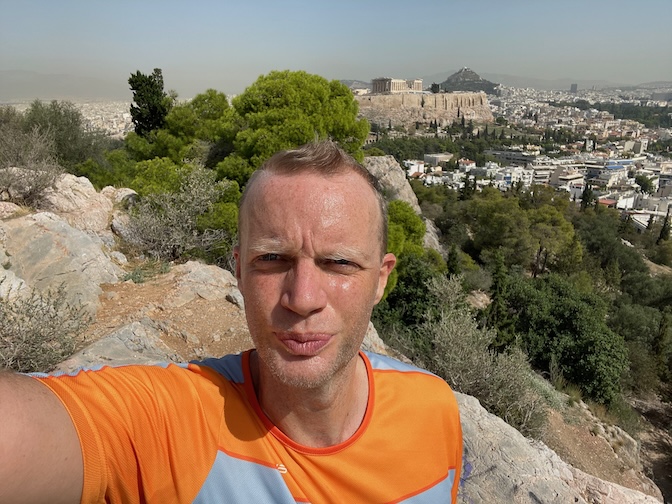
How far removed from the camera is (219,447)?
3.37 feet

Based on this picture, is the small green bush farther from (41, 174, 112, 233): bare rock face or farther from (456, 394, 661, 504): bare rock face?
(41, 174, 112, 233): bare rock face

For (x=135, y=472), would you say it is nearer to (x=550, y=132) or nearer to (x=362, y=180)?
(x=362, y=180)

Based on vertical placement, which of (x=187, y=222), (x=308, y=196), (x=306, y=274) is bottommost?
(x=187, y=222)

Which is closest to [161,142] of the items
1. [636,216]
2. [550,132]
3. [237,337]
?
[237,337]

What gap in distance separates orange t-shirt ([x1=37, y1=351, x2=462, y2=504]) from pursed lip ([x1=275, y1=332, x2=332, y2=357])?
265mm

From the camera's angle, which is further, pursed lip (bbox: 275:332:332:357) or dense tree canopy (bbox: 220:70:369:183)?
dense tree canopy (bbox: 220:70:369:183)

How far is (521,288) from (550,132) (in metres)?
100.0

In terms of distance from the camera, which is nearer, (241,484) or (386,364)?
(241,484)

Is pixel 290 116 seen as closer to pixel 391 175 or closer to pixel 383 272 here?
pixel 383 272

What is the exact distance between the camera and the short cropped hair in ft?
3.37

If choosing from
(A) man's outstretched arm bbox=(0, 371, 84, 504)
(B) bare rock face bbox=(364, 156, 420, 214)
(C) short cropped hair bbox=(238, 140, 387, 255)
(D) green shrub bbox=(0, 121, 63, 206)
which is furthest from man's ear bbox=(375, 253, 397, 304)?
(B) bare rock face bbox=(364, 156, 420, 214)

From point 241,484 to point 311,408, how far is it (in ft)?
0.77

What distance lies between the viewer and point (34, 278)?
16.9 feet

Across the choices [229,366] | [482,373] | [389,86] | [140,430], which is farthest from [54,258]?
[389,86]
